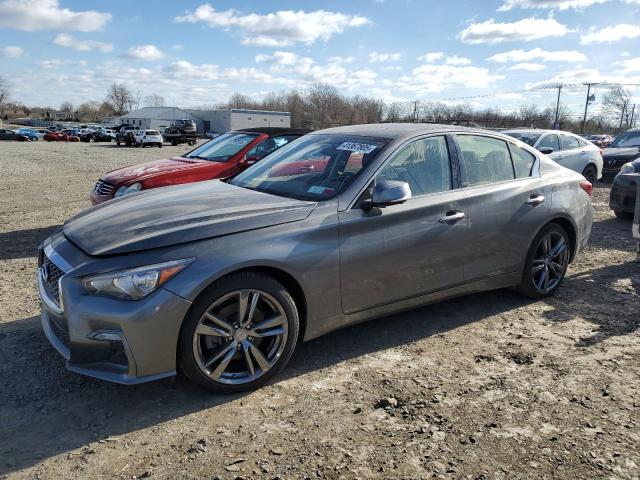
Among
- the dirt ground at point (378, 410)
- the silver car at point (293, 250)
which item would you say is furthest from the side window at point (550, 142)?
the dirt ground at point (378, 410)

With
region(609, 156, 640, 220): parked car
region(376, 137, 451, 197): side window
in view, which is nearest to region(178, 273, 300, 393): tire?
region(376, 137, 451, 197): side window

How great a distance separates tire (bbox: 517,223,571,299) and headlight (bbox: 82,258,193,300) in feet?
11.2

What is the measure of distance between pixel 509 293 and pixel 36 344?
4289mm

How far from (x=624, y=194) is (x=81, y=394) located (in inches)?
343

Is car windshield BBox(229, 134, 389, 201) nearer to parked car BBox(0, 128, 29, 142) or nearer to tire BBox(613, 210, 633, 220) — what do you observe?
tire BBox(613, 210, 633, 220)

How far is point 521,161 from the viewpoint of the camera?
494 centimetres

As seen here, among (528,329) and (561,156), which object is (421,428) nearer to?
(528,329)

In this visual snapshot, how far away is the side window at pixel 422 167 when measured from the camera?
400cm

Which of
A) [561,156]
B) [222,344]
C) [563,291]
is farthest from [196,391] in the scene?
[561,156]

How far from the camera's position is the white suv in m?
44.3

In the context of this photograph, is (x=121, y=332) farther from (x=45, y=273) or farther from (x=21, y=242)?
(x=21, y=242)

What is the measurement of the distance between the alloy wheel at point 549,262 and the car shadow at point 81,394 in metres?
1.06

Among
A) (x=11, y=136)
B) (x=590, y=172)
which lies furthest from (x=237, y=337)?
(x=11, y=136)

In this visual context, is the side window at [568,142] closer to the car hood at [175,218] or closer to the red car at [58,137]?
the car hood at [175,218]
